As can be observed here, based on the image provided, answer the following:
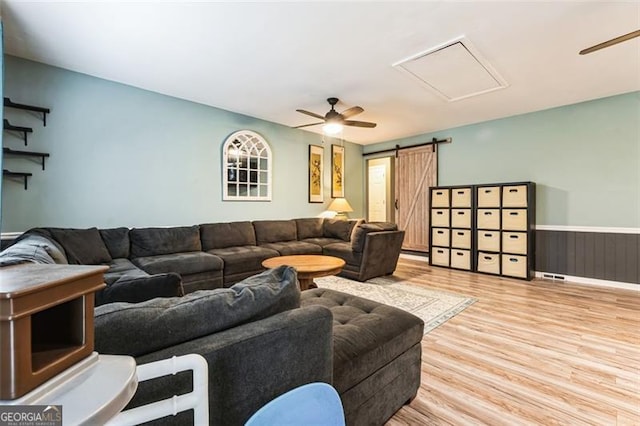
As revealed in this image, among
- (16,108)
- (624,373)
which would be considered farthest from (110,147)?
(624,373)

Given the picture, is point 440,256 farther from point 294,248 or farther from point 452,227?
point 294,248

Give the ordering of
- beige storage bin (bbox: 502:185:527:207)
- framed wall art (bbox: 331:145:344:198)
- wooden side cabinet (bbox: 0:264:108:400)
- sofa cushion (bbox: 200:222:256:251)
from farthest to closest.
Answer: framed wall art (bbox: 331:145:344:198), beige storage bin (bbox: 502:185:527:207), sofa cushion (bbox: 200:222:256:251), wooden side cabinet (bbox: 0:264:108:400)

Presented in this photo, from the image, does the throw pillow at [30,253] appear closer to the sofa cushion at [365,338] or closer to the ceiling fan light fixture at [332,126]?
the sofa cushion at [365,338]

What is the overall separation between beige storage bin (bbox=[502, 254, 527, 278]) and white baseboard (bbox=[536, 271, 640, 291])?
45 centimetres

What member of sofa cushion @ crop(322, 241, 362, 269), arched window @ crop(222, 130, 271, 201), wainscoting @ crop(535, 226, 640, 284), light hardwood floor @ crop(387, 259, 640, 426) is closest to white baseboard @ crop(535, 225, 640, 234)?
wainscoting @ crop(535, 226, 640, 284)

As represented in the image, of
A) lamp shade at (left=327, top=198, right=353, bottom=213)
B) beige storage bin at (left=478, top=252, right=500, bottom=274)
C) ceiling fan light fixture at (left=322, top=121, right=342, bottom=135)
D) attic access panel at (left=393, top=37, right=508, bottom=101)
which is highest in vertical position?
attic access panel at (left=393, top=37, right=508, bottom=101)

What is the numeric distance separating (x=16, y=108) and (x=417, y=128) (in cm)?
562

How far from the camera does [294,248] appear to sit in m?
4.33

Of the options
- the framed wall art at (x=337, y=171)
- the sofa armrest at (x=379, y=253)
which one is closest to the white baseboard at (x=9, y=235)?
the sofa armrest at (x=379, y=253)

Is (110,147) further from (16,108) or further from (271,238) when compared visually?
(271,238)

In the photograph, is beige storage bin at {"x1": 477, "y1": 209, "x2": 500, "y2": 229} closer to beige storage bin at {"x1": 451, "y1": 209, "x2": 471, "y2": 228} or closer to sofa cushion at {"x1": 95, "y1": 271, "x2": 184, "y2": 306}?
beige storage bin at {"x1": 451, "y1": 209, "x2": 471, "y2": 228}

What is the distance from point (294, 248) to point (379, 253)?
1.27 meters

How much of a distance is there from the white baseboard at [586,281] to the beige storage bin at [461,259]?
990mm

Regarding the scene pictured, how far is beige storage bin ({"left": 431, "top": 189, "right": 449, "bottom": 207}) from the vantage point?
16.9 ft
